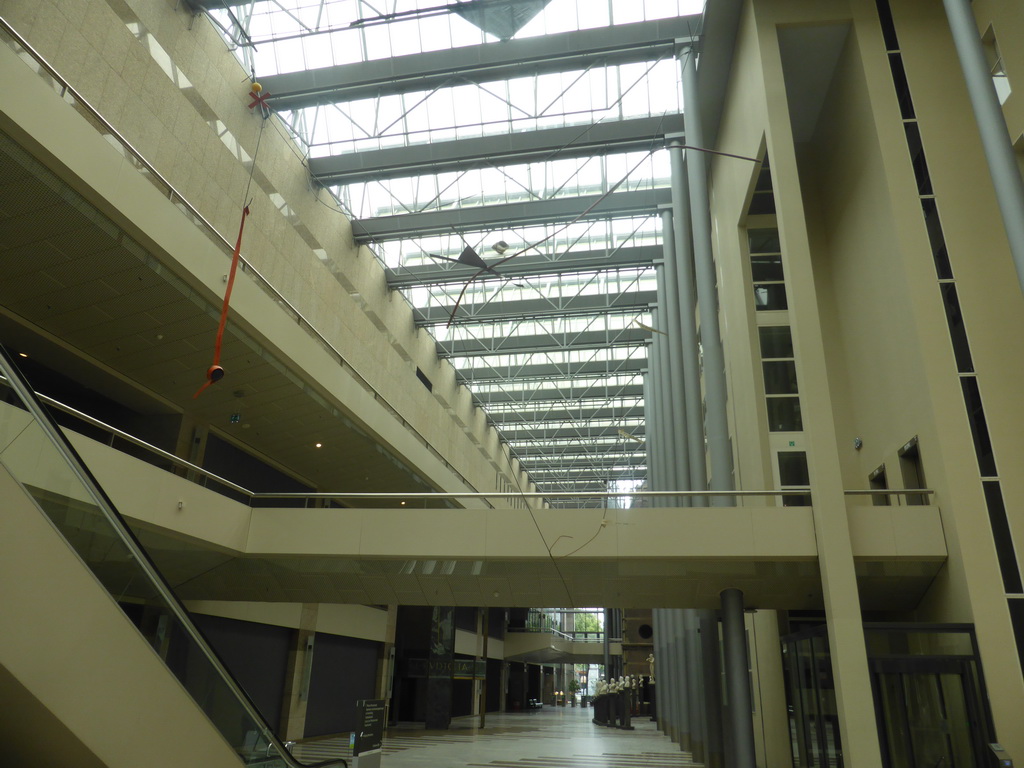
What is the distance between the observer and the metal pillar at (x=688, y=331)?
21.1m

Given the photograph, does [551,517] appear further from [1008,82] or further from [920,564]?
[1008,82]

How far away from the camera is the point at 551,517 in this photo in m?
15.1

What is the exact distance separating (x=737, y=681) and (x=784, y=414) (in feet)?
27.7

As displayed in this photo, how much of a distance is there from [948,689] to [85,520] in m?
12.4

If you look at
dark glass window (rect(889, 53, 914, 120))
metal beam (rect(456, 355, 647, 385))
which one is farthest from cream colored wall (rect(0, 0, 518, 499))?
dark glass window (rect(889, 53, 914, 120))

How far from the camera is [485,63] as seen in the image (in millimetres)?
20203

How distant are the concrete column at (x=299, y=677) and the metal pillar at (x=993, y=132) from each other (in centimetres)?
2137

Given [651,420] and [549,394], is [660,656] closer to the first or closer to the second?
[651,420]

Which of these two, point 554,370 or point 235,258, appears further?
point 554,370

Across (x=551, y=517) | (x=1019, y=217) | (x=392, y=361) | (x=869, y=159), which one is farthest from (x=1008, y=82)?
(x=392, y=361)

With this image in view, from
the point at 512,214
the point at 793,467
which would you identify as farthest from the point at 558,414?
the point at 793,467

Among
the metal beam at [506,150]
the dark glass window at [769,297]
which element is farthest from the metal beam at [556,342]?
the dark glass window at [769,297]

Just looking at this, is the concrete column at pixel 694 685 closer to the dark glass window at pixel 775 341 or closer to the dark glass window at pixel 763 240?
the dark glass window at pixel 775 341

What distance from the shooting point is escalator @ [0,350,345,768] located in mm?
5230
